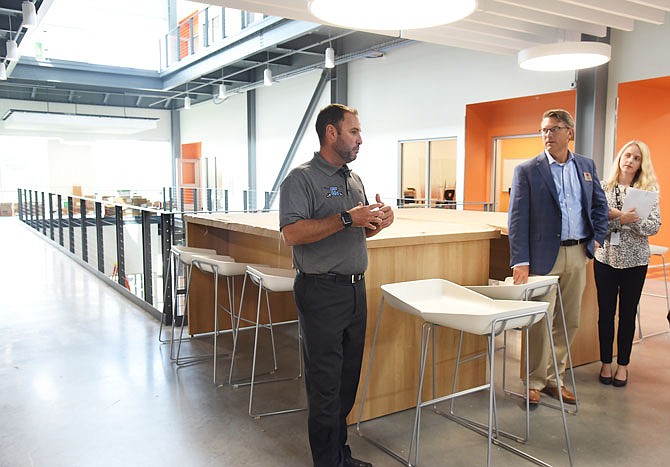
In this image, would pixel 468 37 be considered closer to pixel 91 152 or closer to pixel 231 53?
pixel 231 53

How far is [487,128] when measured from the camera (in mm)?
9102

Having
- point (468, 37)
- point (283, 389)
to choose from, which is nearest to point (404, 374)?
point (283, 389)

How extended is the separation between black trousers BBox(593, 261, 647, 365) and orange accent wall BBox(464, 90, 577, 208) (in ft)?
17.3

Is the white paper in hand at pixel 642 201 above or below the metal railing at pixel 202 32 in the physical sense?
below

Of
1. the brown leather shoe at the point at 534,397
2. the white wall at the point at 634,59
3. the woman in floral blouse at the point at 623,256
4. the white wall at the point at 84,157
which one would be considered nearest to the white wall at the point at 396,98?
the white wall at the point at 634,59

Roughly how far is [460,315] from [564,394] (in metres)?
1.42

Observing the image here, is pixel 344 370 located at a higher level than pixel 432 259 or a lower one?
lower

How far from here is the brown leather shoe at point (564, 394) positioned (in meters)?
3.11

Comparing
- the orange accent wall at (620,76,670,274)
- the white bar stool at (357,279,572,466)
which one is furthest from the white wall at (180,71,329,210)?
the white bar stool at (357,279,572,466)

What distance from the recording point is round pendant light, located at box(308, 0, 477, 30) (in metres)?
2.23

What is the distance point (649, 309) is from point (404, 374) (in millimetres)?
3551

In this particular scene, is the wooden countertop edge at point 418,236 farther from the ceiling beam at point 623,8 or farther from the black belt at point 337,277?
the ceiling beam at point 623,8

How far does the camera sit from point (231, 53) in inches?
421

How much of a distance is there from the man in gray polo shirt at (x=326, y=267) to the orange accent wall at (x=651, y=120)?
590 cm
